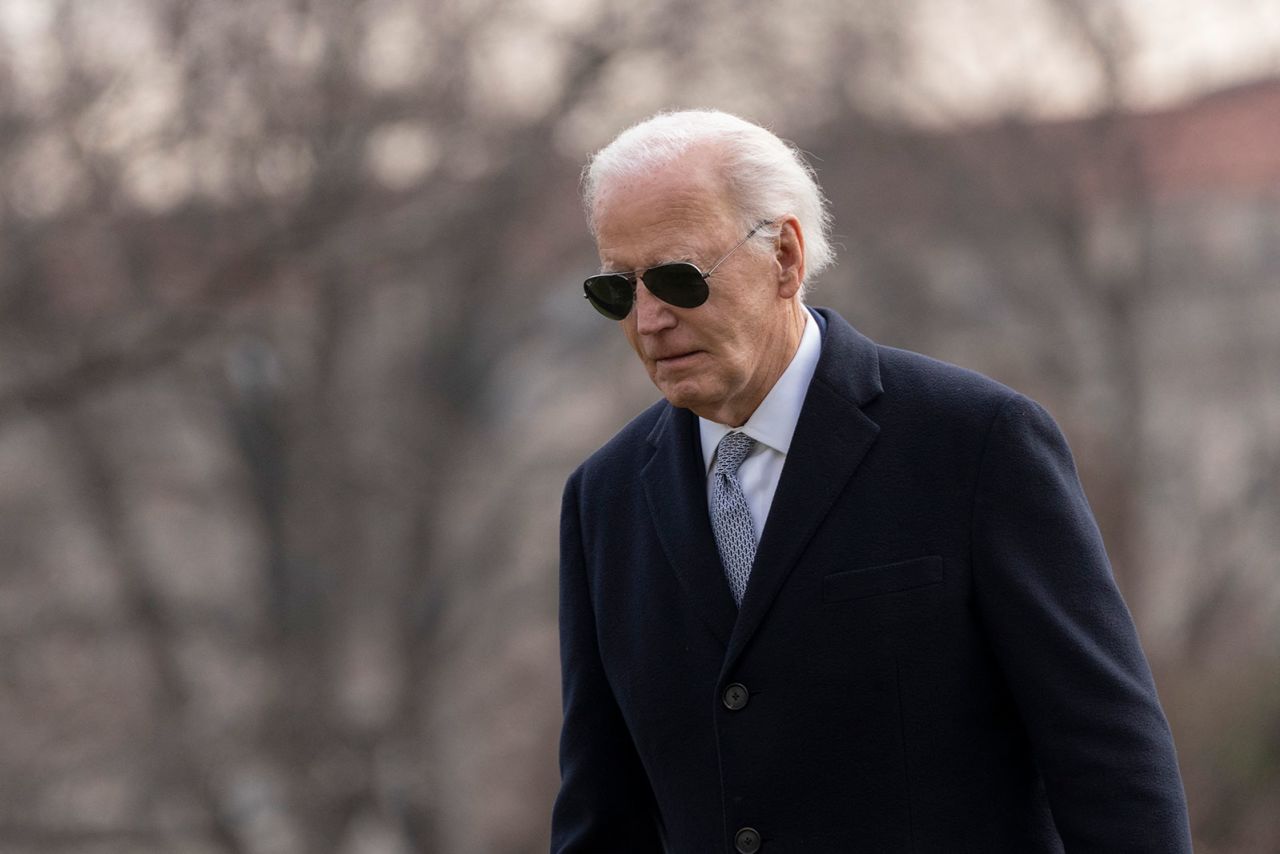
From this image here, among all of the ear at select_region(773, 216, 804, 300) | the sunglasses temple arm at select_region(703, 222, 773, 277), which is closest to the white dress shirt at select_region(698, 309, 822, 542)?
the ear at select_region(773, 216, 804, 300)

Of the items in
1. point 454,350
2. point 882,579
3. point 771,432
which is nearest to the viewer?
point 882,579

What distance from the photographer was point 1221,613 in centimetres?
1577

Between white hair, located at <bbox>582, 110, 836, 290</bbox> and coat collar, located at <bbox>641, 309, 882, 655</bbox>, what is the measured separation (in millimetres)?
218

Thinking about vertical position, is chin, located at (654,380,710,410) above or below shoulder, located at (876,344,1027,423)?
above

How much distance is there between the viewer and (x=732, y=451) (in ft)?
9.23

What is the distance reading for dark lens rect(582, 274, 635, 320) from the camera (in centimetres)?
271

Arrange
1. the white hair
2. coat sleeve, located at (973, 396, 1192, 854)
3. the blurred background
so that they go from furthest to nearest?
the blurred background
the white hair
coat sleeve, located at (973, 396, 1192, 854)

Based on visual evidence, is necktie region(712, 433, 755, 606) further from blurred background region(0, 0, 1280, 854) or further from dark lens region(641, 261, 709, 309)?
blurred background region(0, 0, 1280, 854)

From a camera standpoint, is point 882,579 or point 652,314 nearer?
point 882,579

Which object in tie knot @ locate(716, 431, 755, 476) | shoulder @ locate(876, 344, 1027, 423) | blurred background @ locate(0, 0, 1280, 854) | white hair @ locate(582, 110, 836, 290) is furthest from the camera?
blurred background @ locate(0, 0, 1280, 854)

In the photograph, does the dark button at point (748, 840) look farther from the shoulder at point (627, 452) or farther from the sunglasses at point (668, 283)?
the sunglasses at point (668, 283)

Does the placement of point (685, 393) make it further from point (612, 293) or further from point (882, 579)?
point (882, 579)

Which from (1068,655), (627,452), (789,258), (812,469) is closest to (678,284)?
(789,258)

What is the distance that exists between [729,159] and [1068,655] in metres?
0.85
